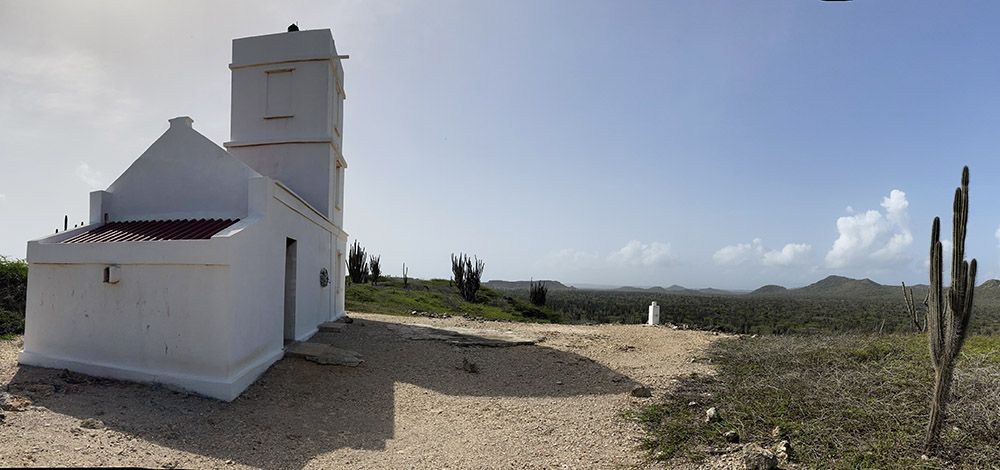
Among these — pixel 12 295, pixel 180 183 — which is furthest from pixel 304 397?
pixel 12 295

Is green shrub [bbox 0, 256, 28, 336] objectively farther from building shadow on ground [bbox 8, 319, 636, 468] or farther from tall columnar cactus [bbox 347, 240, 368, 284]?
tall columnar cactus [bbox 347, 240, 368, 284]

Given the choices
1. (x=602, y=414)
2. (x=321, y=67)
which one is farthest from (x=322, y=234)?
(x=602, y=414)

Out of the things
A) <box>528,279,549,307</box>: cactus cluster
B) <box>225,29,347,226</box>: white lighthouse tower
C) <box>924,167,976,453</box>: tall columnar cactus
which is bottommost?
<box>528,279,549,307</box>: cactus cluster

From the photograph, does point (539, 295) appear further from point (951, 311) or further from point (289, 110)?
point (951, 311)

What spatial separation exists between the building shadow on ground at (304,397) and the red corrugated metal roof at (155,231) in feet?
7.23

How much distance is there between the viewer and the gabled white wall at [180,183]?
916 centimetres

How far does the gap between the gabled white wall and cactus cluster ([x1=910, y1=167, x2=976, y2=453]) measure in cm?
1001

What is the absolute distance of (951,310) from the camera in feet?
16.2

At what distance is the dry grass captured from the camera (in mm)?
4680

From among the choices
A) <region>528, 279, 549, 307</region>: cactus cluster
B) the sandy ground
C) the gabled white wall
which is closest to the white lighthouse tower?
the gabled white wall

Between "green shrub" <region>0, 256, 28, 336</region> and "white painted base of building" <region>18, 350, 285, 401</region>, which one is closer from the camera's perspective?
"white painted base of building" <region>18, 350, 285, 401</region>

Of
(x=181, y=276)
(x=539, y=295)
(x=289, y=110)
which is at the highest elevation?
(x=289, y=110)

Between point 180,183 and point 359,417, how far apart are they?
616cm

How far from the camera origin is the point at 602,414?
6.84 metres
